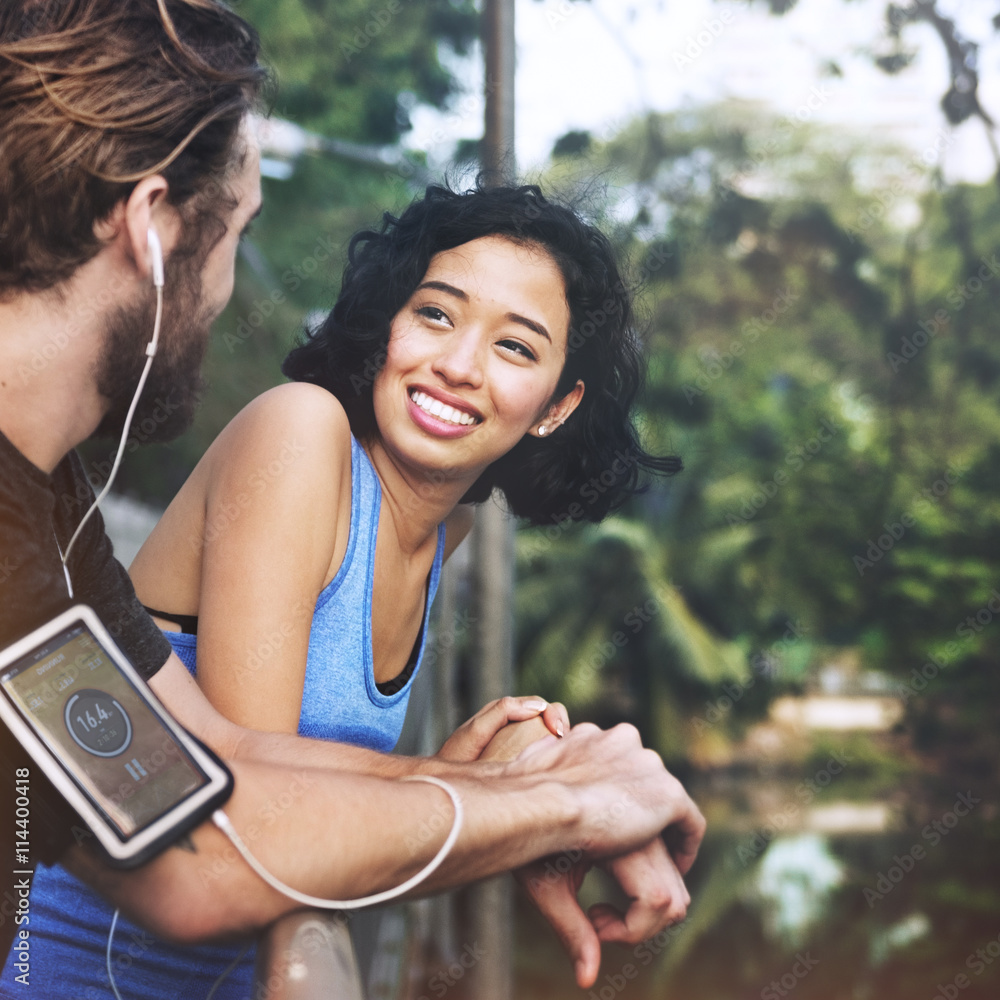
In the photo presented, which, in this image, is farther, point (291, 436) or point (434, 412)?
point (434, 412)

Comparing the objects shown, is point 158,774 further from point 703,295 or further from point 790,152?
point 790,152

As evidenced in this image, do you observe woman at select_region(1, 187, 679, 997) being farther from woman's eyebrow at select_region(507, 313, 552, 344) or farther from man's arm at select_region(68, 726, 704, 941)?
A: man's arm at select_region(68, 726, 704, 941)

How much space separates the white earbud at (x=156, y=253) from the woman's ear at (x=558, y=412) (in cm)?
78

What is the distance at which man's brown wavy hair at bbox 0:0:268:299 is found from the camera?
50.3 inches

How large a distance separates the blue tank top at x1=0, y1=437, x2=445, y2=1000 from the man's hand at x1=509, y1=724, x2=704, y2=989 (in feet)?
1.31

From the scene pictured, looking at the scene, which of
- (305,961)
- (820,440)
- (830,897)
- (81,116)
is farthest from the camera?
(820,440)

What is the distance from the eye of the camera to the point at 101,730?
3.79 ft

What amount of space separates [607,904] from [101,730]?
0.66 m

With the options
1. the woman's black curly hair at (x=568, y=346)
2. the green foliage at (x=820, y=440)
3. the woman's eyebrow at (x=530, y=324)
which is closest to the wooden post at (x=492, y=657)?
the woman's black curly hair at (x=568, y=346)

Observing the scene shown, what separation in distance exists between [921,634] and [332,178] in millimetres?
13505

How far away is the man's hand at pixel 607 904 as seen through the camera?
53.6 inches

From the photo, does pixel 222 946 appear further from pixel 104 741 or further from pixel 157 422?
pixel 157 422

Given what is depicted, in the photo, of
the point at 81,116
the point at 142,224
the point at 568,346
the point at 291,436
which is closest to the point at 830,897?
the point at 568,346

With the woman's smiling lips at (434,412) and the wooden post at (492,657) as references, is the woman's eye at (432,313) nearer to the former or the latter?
the woman's smiling lips at (434,412)
